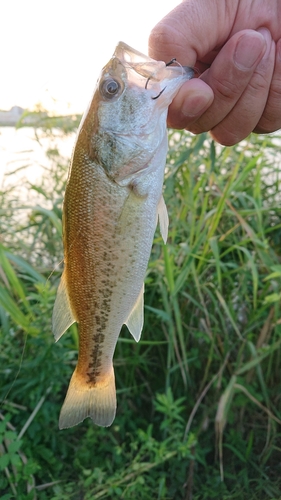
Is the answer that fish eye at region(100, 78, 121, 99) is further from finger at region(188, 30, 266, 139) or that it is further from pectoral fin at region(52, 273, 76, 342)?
pectoral fin at region(52, 273, 76, 342)

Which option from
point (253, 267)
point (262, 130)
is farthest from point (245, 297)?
Answer: point (262, 130)

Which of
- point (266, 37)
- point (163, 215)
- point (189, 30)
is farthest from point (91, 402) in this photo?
point (266, 37)

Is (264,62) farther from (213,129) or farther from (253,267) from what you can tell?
(253,267)

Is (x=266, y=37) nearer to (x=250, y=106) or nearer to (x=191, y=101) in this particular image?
(x=250, y=106)

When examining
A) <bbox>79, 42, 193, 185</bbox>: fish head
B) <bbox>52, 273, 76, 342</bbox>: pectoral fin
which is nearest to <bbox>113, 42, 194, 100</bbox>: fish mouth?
<bbox>79, 42, 193, 185</bbox>: fish head

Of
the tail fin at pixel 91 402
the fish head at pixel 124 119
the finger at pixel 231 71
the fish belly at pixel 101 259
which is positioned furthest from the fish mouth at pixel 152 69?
the tail fin at pixel 91 402
